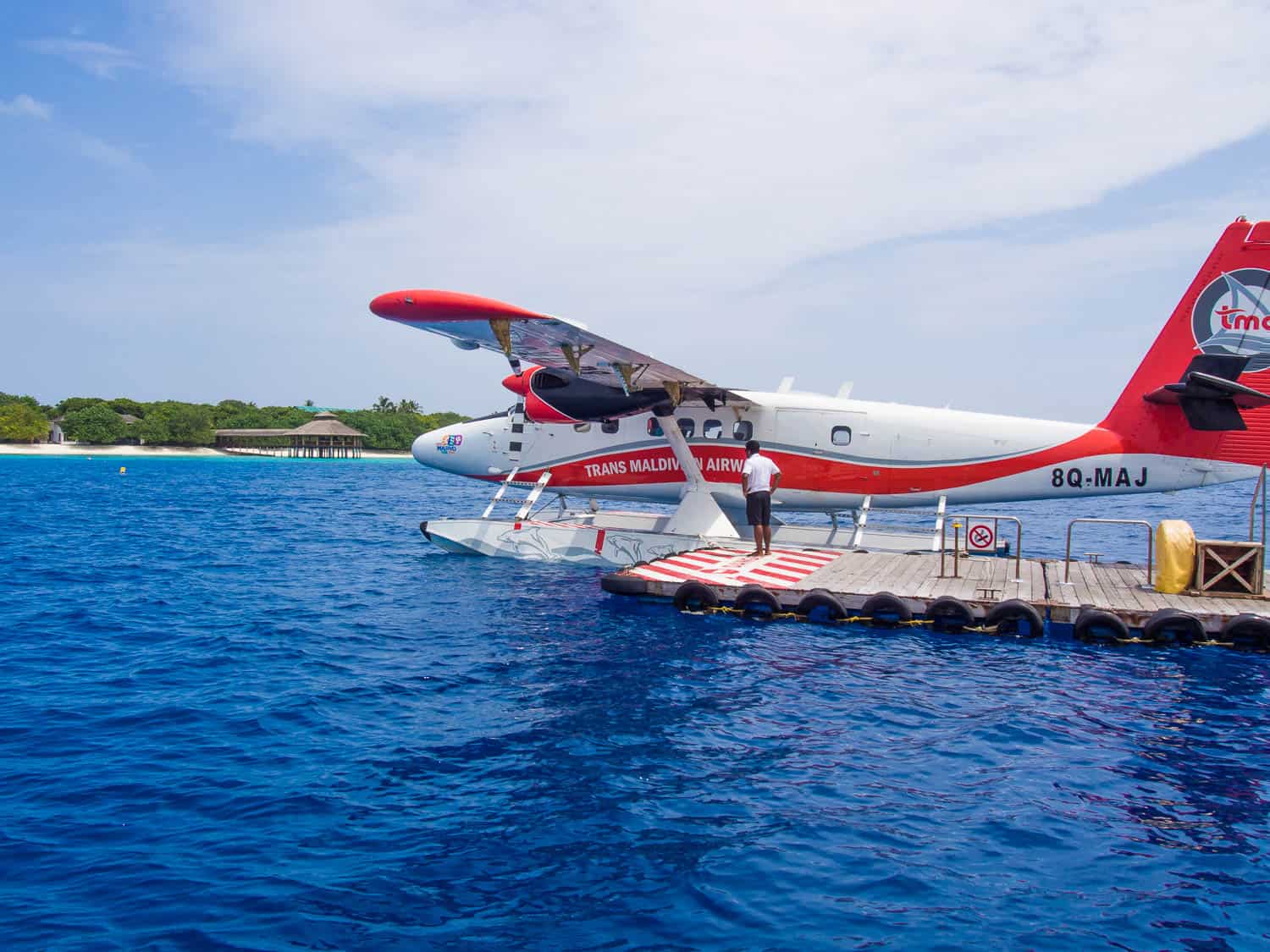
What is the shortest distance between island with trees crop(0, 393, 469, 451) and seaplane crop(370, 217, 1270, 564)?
7831cm

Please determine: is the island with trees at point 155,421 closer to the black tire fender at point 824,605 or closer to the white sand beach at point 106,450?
the white sand beach at point 106,450

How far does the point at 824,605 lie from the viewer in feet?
42.9

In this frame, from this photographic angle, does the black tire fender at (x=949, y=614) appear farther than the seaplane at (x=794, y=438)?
No

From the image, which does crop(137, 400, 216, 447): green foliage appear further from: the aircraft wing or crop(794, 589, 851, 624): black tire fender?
crop(794, 589, 851, 624): black tire fender

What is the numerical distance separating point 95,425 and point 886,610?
118m

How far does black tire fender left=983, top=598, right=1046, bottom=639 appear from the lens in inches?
475

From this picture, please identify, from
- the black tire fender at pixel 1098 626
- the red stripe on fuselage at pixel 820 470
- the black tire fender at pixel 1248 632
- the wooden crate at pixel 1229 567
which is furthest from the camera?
the red stripe on fuselage at pixel 820 470

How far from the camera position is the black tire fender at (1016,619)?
12055 mm

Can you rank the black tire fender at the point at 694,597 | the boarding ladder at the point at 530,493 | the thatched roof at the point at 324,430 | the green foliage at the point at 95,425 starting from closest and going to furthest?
the black tire fender at the point at 694,597 → the boarding ladder at the point at 530,493 → the green foliage at the point at 95,425 → the thatched roof at the point at 324,430

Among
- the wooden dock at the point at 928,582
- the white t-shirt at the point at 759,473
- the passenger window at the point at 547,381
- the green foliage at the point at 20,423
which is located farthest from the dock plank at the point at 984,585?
the green foliage at the point at 20,423

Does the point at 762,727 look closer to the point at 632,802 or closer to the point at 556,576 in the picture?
the point at 632,802

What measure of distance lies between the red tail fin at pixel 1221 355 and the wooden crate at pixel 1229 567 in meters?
4.19

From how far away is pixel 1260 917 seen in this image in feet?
17.7

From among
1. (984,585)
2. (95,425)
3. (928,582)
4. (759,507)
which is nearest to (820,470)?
(759,507)
